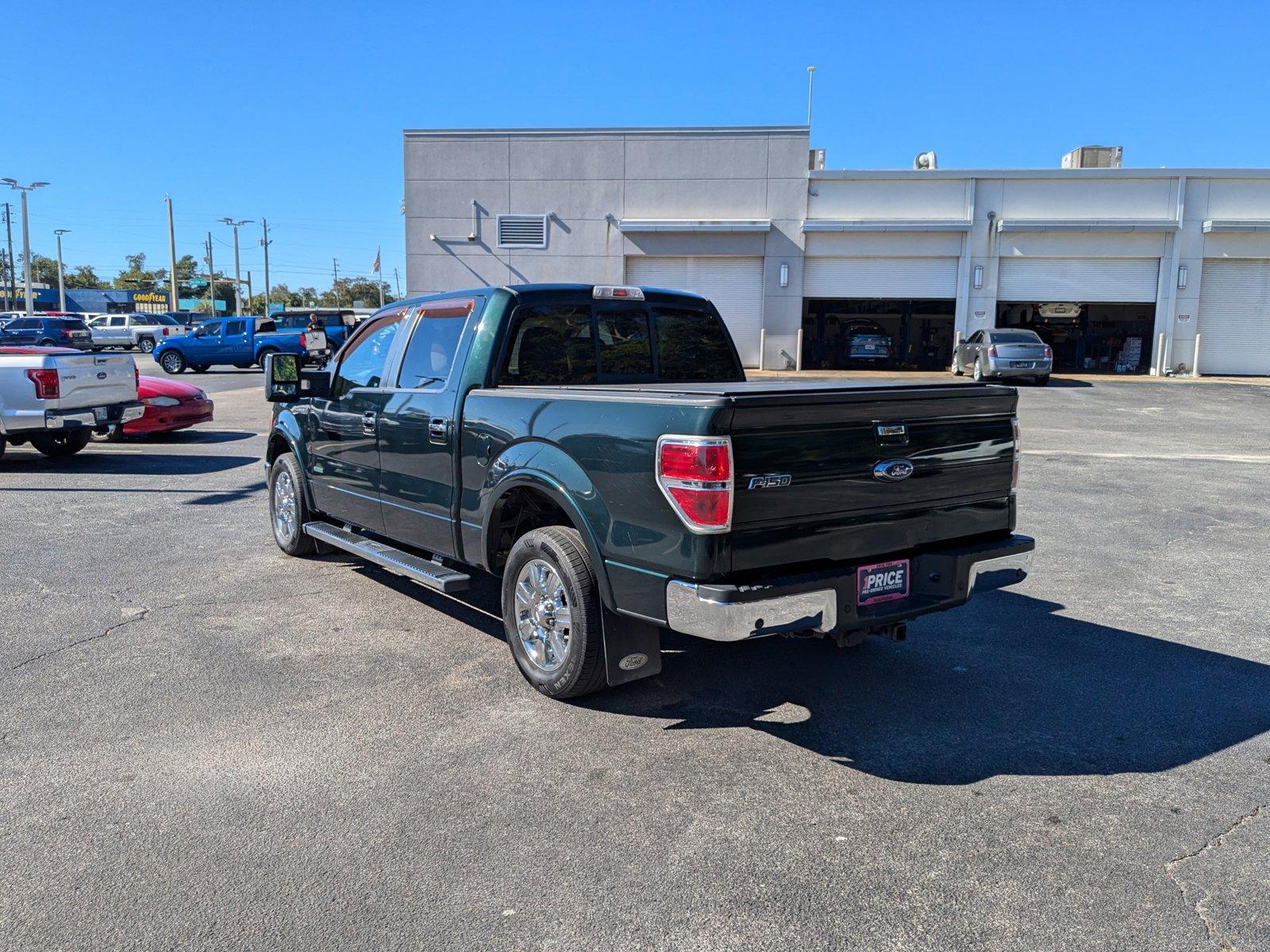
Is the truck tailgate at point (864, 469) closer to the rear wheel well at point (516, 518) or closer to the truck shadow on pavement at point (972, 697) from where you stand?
the truck shadow on pavement at point (972, 697)

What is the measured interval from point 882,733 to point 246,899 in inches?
105

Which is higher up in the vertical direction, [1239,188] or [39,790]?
[1239,188]

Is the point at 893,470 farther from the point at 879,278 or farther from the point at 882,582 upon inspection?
the point at 879,278

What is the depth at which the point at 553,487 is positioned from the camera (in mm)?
4539

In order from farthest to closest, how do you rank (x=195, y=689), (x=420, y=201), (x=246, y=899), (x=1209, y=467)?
(x=420, y=201) → (x=1209, y=467) → (x=195, y=689) → (x=246, y=899)

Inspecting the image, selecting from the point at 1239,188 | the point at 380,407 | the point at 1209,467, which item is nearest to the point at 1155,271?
the point at 1239,188

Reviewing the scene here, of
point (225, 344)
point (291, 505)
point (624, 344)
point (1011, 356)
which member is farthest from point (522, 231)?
point (624, 344)

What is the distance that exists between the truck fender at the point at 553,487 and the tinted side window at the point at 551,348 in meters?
0.66

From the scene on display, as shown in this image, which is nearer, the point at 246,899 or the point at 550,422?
the point at 246,899

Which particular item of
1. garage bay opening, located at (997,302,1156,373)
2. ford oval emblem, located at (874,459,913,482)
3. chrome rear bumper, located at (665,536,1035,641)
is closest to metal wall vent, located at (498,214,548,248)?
garage bay opening, located at (997,302,1156,373)

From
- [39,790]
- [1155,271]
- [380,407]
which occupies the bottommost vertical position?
[39,790]

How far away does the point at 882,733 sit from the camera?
14.3ft

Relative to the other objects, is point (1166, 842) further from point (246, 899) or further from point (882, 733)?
point (246, 899)

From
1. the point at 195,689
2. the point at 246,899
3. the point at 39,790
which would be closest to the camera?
the point at 246,899
